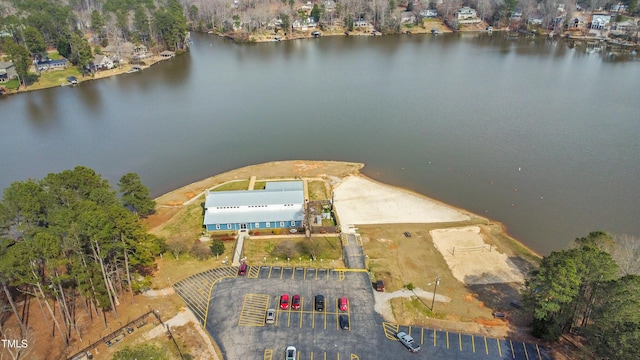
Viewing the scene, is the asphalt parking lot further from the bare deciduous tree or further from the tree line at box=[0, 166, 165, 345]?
the bare deciduous tree

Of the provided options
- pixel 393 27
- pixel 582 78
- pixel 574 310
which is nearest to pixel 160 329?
A: pixel 574 310

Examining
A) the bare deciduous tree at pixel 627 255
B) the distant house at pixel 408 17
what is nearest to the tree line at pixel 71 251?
the bare deciduous tree at pixel 627 255

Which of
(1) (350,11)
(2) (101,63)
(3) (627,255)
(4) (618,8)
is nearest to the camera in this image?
(3) (627,255)

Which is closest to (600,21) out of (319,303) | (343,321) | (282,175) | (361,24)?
(361,24)

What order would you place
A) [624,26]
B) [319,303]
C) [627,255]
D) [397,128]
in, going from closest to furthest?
[319,303], [627,255], [397,128], [624,26]

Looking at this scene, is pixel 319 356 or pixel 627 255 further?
pixel 627 255

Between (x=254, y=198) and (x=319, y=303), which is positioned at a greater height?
(x=254, y=198)

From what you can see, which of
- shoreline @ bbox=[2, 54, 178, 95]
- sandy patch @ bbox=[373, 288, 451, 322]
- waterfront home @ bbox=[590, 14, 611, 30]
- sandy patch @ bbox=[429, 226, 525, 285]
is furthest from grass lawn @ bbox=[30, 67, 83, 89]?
waterfront home @ bbox=[590, 14, 611, 30]

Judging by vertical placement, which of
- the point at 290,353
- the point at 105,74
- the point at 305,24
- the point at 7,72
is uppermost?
the point at 305,24

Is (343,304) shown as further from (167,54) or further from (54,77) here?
(167,54)
